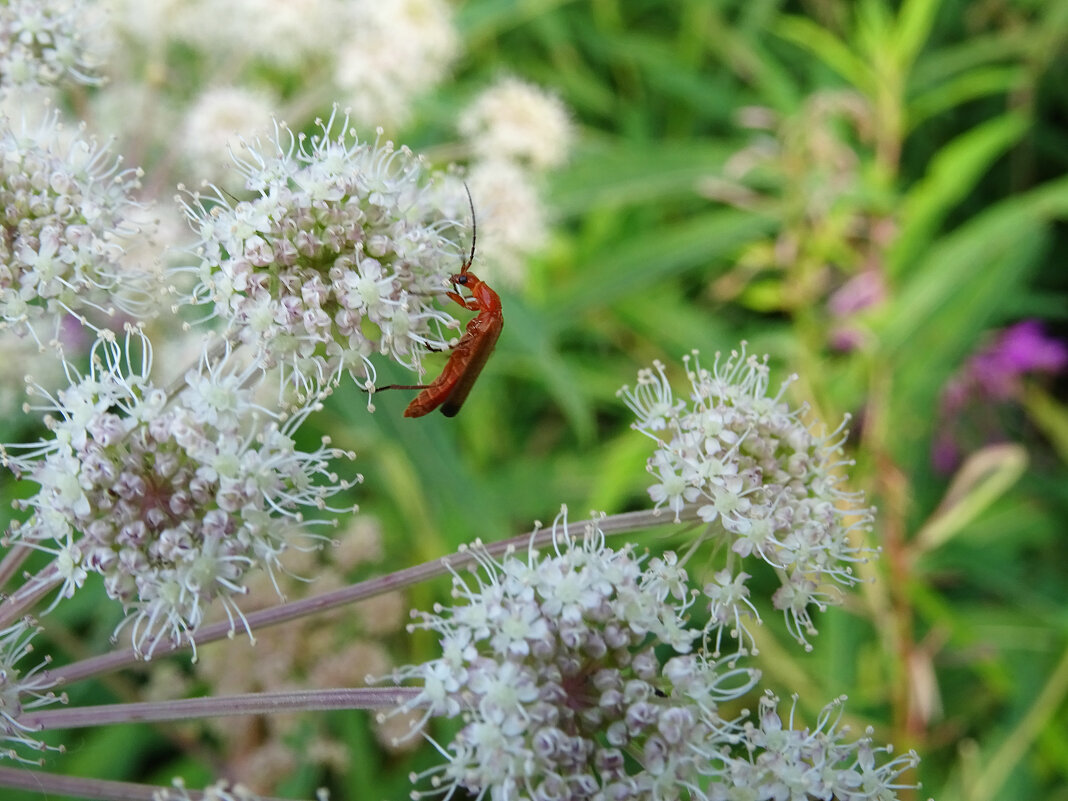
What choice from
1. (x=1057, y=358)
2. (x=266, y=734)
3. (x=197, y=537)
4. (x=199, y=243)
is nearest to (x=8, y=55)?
(x=199, y=243)

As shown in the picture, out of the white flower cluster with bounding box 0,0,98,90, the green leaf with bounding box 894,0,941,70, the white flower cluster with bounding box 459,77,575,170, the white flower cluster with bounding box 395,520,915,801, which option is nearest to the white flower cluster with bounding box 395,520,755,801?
the white flower cluster with bounding box 395,520,915,801

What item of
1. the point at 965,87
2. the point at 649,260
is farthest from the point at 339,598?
the point at 965,87

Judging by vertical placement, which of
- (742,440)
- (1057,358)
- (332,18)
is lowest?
(742,440)

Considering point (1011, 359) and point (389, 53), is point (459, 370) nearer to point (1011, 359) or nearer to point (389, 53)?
point (389, 53)

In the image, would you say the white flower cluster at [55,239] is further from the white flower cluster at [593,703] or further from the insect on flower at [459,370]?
the white flower cluster at [593,703]

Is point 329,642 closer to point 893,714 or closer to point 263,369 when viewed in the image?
point 263,369

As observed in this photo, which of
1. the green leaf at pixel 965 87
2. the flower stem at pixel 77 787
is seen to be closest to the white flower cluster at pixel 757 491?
the flower stem at pixel 77 787
